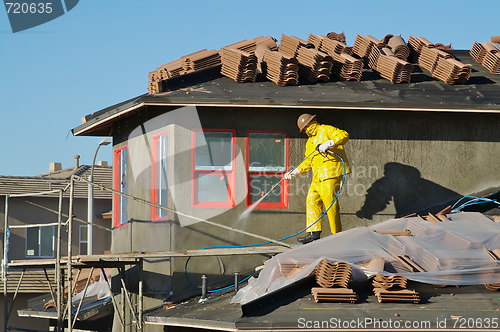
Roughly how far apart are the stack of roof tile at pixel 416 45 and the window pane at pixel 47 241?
65.6 ft

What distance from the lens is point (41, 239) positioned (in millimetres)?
27812

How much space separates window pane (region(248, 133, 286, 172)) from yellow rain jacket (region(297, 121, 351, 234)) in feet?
3.34

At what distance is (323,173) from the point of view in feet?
34.3

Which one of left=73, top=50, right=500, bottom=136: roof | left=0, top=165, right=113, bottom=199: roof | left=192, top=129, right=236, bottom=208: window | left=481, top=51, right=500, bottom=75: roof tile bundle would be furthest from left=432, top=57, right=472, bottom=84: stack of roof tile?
left=0, top=165, right=113, bottom=199: roof

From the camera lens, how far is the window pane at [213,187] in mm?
11164

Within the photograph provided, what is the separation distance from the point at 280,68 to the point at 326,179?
2765 mm

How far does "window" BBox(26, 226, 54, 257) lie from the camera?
27.5 meters

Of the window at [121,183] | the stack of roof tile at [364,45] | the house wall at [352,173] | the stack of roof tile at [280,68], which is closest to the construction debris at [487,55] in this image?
the house wall at [352,173]

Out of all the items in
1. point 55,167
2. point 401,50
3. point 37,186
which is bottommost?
point 37,186

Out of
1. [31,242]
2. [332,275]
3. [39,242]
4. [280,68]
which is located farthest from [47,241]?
[332,275]

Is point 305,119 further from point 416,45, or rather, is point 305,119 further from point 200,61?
point 416,45

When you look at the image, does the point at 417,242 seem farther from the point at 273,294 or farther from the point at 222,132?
the point at 222,132

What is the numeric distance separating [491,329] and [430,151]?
17.4 feet

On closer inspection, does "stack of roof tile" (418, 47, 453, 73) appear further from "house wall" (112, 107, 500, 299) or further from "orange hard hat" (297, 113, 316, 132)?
"orange hard hat" (297, 113, 316, 132)
